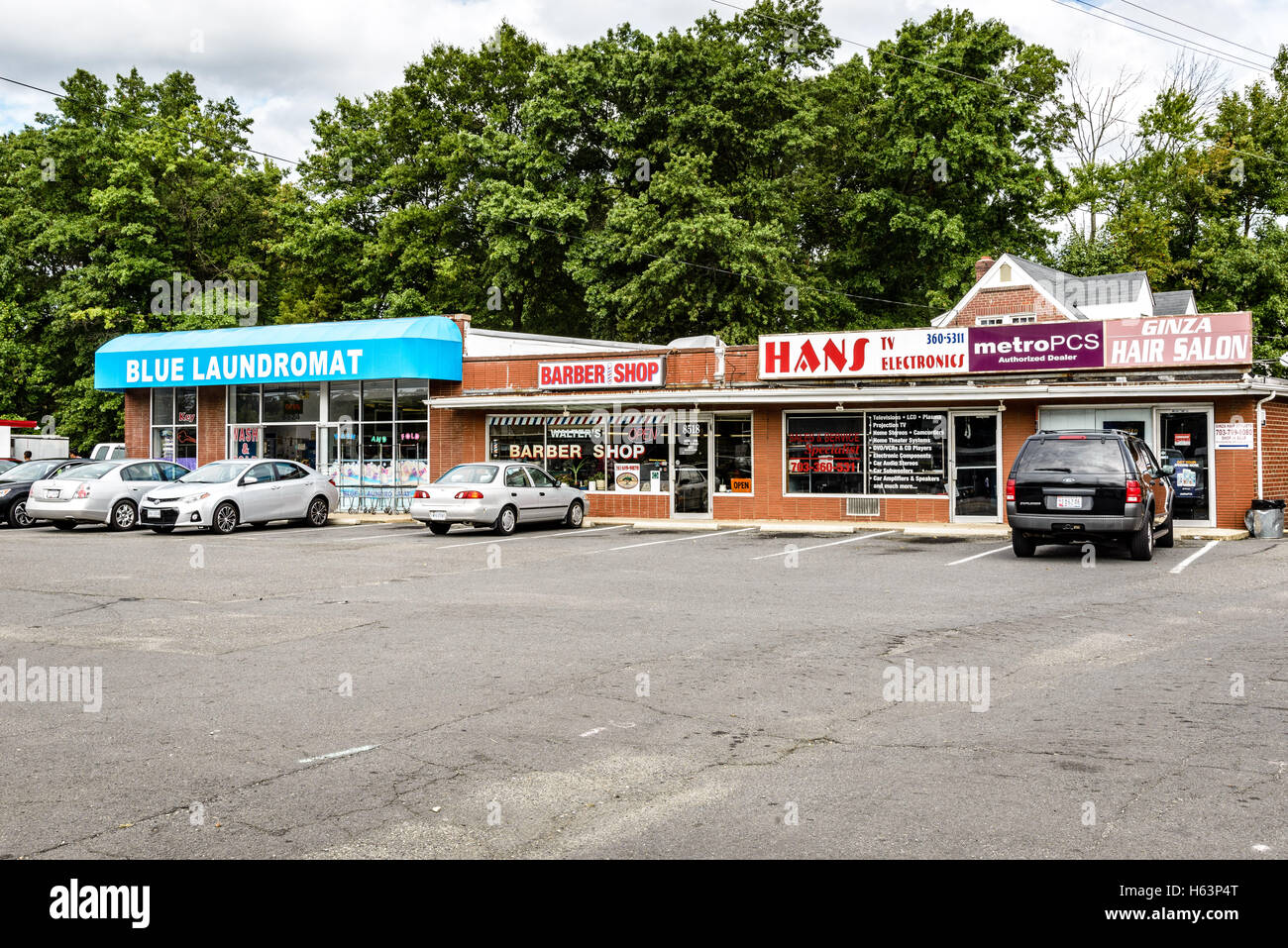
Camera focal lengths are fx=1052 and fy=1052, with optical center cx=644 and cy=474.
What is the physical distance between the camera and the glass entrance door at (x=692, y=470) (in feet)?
83.9

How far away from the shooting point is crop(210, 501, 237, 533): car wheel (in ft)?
72.3

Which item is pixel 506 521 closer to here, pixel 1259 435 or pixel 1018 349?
pixel 1018 349

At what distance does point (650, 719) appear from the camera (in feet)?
21.9

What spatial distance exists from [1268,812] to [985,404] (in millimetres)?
18978

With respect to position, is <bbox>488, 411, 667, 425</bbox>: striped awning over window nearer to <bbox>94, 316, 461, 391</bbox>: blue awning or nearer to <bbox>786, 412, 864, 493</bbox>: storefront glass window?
<bbox>94, 316, 461, 391</bbox>: blue awning

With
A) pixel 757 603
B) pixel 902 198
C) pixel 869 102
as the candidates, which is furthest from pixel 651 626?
pixel 869 102

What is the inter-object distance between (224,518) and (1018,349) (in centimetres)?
1716

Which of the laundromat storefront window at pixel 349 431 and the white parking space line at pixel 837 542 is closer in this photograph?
the white parking space line at pixel 837 542

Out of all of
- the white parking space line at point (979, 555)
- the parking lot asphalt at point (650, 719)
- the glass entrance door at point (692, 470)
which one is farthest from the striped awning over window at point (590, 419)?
the parking lot asphalt at point (650, 719)

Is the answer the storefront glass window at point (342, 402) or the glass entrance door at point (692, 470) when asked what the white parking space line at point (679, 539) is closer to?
the glass entrance door at point (692, 470)

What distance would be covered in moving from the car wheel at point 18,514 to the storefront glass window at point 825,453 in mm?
17907

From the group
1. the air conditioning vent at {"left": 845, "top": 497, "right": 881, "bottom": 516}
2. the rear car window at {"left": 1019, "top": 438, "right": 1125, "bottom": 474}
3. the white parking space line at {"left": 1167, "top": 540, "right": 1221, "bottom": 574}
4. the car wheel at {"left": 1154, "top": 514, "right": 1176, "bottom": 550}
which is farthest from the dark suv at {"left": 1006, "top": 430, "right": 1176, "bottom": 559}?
the air conditioning vent at {"left": 845, "top": 497, "right": 881, "bottom": 516}

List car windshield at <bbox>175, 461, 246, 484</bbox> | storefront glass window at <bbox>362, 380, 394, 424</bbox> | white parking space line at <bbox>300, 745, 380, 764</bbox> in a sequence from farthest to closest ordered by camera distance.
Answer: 1. storefront glass window at <bbox>362, 380, 394, 424</bbox>
2. car windshield at <bbox>175, 461, 246, 484</bbox>
3. white parking space line at <bbox>300, 745, 380, 764</bbox>

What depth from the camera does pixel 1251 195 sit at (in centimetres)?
4738
